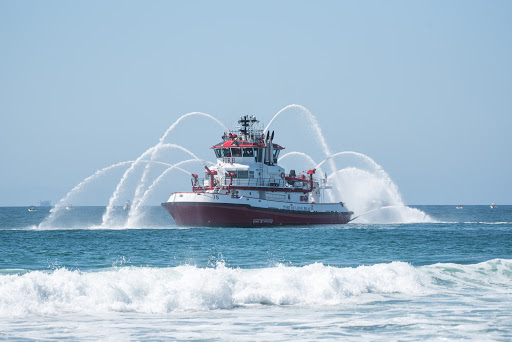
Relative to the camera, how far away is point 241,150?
72.8 metres

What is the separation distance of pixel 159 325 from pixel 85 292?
408 centimetres

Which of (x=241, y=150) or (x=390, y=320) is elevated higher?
(x=241, y=150)

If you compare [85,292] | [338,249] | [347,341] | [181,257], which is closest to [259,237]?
[338,249]

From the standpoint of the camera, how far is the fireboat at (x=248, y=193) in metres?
67.9

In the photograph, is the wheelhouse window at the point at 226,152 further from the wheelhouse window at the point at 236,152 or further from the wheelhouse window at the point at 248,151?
the wheelhouse window at the point at 248,151

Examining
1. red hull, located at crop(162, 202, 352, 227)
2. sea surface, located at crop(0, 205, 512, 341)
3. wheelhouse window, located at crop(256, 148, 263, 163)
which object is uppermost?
wheelhouse window, located at crop(256, 148, 263, 163)

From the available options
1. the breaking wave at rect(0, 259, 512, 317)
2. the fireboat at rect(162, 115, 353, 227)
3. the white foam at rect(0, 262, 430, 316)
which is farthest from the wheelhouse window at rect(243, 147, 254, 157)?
the white foam at rect(0, 262, 430, 316)

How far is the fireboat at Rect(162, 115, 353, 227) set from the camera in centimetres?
6794

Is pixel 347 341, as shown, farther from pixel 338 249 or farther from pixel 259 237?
pixel 259 237

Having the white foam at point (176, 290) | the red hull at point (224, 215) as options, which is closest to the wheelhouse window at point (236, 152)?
the red hull at point (224, 215)

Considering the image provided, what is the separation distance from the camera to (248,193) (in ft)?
232

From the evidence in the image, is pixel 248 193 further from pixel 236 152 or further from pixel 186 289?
pixel 186 289

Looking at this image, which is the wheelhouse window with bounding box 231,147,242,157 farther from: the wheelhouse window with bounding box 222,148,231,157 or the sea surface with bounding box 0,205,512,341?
the sea surface with bounding box 0,205,512,341

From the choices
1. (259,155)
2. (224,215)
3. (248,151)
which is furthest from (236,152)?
(224,215)
